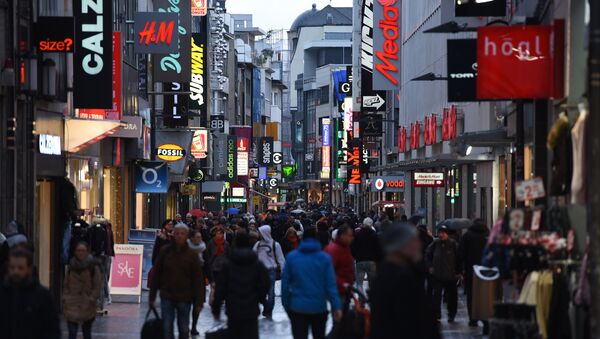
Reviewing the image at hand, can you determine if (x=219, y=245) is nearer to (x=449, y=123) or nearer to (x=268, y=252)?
(x=268, y=252)

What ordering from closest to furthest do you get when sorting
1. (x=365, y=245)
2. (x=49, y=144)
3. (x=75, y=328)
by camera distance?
(x=75, y=328)
(x=49, y=144)
(x=365, y=245)

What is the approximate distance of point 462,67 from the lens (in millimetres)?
24188

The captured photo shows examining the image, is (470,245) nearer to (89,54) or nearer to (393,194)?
(89,54)

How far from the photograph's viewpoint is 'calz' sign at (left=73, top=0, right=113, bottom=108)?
27.2 metres

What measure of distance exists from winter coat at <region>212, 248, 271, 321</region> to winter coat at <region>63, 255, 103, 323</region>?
245 centimetres

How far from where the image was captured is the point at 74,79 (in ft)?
89.8

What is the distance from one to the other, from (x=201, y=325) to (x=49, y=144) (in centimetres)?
430

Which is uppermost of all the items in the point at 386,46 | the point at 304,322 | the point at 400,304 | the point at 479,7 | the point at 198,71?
the point at 386,46

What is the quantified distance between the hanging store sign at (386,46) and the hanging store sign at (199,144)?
708cm

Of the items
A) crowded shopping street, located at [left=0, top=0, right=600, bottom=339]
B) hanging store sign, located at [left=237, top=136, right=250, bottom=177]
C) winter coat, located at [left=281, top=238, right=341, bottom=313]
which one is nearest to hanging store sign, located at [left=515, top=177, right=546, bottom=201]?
crowded shopping street, located at [left=0, top=0, right=600, bottom=339]

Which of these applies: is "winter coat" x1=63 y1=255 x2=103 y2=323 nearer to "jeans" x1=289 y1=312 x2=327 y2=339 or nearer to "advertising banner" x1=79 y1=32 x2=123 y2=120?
"jeans" x1=289 y1=312 x2=327 y2=339

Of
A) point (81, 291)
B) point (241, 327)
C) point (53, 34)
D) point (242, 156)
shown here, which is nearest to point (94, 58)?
point (53, 34)

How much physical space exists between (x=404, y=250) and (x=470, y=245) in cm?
1308

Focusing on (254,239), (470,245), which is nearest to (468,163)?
(254,239)
